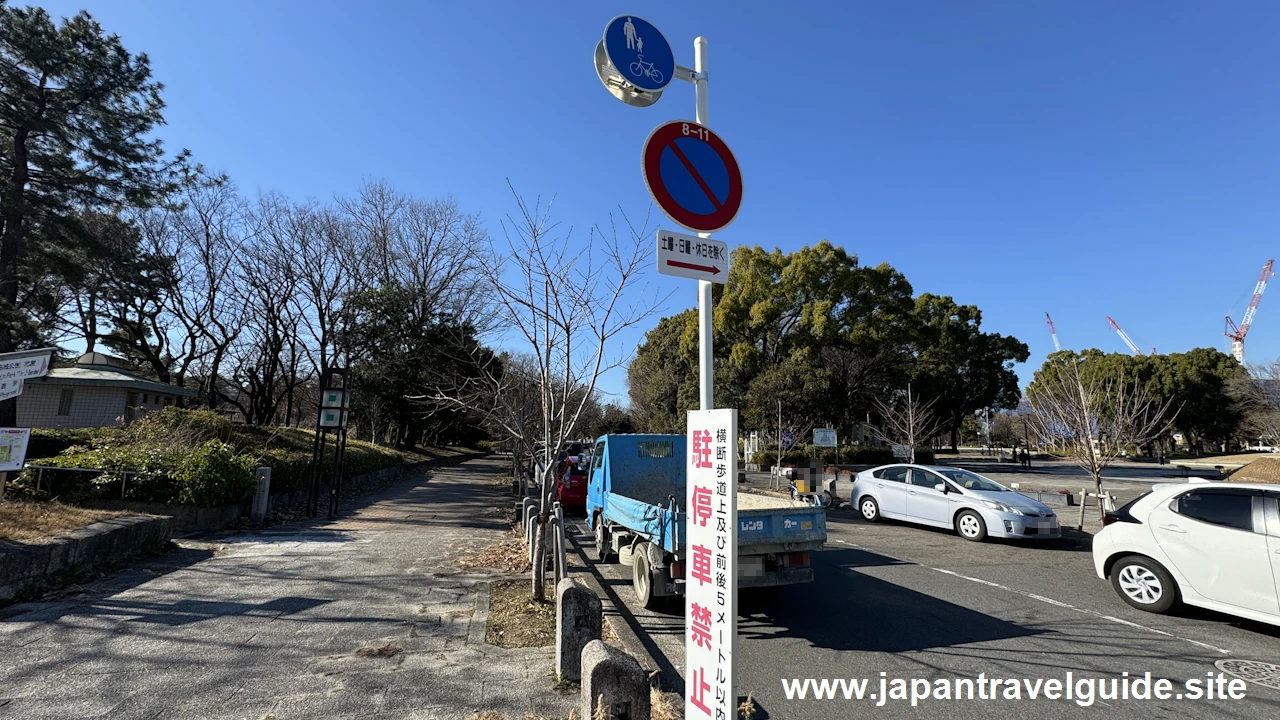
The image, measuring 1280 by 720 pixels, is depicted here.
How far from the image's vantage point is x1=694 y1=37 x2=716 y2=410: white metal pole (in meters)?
2.67

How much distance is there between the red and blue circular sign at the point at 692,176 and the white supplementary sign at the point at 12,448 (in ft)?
31.9

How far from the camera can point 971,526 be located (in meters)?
10.8

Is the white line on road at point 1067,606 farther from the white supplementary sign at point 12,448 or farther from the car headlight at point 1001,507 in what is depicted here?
the white supplementary sign at point 12,448

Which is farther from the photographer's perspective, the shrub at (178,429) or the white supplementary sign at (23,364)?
the shrub at (178,429)

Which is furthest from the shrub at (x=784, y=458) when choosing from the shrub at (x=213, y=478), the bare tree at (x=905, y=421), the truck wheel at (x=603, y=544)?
the shrub at (x=213, y=478)

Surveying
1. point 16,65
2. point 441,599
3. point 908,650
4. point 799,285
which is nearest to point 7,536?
point 441,599

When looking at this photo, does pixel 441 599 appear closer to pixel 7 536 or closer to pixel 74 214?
pixel 7 536

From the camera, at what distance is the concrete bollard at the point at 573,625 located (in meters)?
4.23

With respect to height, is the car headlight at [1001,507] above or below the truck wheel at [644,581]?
above

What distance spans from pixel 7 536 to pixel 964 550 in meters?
12.9

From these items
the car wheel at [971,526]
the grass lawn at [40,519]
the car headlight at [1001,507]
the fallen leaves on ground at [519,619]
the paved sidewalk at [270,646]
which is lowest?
the paved sidewalk at [270,646]

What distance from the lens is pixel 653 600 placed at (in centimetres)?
643

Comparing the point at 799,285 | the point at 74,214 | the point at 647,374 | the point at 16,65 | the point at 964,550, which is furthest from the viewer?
the point at 647,374

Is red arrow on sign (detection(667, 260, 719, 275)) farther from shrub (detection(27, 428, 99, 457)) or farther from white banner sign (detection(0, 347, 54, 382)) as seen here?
shrub (detection(27, 428, 99, 457))
